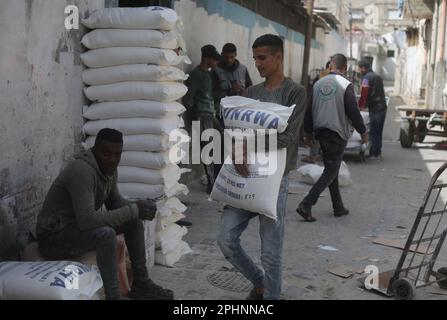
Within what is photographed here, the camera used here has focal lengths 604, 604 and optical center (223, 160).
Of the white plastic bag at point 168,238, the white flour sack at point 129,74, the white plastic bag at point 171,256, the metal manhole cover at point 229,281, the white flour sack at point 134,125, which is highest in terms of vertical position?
the white flour sack at point 129,74

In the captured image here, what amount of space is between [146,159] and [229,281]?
44.4 inches

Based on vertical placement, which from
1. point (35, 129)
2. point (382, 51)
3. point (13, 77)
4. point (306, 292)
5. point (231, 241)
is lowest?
point (306, 292)

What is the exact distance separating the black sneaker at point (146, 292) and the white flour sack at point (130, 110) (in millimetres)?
1373

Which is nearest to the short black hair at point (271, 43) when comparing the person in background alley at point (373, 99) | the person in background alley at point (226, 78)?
the person in background alley at point (226, 78)

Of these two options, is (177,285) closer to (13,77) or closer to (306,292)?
(306,292)

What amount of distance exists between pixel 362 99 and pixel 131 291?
7.94 m

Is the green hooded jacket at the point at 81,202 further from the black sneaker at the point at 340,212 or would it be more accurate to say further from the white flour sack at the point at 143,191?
the black sneaker at the point at 340,212

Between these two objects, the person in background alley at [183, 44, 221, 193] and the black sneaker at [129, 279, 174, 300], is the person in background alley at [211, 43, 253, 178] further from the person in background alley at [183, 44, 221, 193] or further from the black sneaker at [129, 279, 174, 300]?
the black sneaker at [129, 279, 174, 300]

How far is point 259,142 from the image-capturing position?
3.54 m

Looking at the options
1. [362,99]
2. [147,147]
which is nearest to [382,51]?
[362,99]

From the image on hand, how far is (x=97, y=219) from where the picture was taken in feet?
11.7

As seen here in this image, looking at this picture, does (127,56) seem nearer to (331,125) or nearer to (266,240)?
(266,240)

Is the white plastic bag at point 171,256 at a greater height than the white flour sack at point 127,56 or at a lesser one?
lesser

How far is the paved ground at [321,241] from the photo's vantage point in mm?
4371
